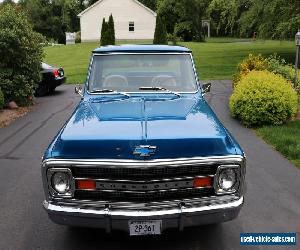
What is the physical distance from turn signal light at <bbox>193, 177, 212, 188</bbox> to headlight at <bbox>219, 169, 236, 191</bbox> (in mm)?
111

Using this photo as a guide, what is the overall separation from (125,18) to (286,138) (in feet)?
153

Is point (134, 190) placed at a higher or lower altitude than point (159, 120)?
lower

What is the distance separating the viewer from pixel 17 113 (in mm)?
13062

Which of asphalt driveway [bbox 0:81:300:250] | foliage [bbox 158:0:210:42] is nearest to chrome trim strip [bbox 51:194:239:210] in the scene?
asphalt driveway [bbox 0:81:300:250]

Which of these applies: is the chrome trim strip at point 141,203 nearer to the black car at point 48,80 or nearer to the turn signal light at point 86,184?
the turn signal light at point 86,184

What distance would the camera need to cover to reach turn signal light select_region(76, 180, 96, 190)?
13.1 ft

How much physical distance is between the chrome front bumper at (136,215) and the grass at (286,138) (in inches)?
154

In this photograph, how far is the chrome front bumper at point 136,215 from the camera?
3.91 meters

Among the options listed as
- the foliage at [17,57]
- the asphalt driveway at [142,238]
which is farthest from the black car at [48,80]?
the asphalt driveway at [142,238]

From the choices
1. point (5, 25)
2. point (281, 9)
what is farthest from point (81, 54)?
point (5, 25)

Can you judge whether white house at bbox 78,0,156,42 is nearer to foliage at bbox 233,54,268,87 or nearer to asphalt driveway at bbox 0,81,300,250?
foliage at bbox 233,54,268,87

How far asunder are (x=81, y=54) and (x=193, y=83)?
31946 mm

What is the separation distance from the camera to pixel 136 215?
3898 millimetres

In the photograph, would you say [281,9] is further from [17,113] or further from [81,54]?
[81,54]
